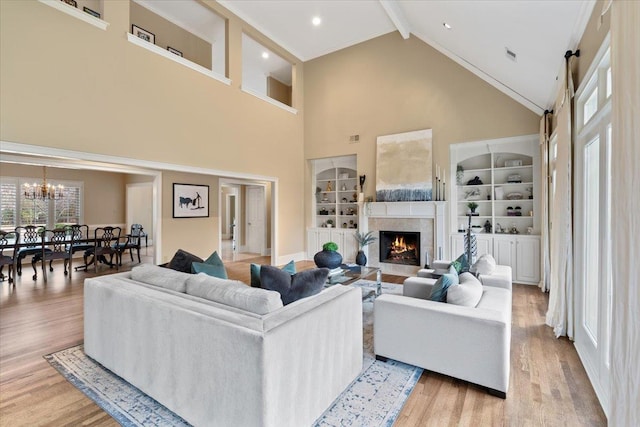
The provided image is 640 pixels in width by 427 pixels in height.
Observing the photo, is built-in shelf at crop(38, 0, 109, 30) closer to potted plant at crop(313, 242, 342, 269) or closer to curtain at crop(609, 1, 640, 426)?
potted plant at crop(313, 242, 342, 269)

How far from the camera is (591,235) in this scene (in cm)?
279

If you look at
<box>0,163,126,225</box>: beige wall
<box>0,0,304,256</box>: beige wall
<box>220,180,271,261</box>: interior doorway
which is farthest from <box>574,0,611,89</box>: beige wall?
<box>0,163,126,225</box>: beige wall

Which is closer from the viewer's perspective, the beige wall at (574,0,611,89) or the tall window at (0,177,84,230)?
the beige wall at (574,0,611,89)

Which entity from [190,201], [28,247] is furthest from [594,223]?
[28,247]

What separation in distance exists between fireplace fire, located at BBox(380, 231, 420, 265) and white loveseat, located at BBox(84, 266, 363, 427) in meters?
4.34

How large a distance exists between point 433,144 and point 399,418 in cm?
535

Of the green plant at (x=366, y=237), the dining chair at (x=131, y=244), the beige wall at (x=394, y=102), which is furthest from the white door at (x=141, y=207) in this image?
the green plant at (x=366, y=237)

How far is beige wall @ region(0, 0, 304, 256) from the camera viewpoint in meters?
3.51

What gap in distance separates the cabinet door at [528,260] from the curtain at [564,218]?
2123 mm

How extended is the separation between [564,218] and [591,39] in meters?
1.67

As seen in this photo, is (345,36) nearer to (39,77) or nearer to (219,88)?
(219,88)

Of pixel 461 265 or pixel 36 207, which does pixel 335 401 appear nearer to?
pixel 461 265

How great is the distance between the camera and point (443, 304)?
241 centimetres

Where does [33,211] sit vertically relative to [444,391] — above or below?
above
